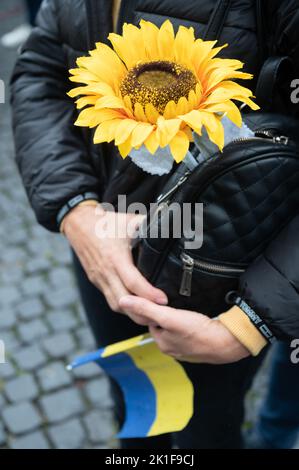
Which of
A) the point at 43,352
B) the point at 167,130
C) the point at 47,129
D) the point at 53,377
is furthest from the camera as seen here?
the point at 43,352

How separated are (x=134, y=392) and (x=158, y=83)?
3.40ft

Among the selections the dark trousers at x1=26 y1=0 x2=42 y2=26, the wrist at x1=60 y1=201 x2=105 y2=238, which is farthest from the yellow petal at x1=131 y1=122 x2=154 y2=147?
the dark trousers at x1=26 y1=0 x2=42 y2=26

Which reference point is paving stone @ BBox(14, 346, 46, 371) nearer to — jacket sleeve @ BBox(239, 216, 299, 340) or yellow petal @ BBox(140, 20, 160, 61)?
jacket sleeve @ BBox(239, 216, 299, 340)

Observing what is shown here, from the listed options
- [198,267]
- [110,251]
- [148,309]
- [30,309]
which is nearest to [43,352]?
[30,309]

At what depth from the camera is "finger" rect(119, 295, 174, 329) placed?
134 cm

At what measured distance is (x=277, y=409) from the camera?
2.24 m

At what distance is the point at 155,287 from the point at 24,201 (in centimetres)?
259

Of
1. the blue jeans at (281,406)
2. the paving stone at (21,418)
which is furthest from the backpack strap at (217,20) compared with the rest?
the paving stone at (21,418)

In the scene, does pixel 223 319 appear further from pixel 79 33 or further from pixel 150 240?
pixel 79 33

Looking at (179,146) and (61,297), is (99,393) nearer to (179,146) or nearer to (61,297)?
(61,297)

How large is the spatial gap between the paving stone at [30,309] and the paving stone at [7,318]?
4 cm

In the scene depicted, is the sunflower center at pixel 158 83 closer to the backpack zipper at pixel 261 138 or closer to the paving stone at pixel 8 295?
the backpack zipper at pixel 261 138

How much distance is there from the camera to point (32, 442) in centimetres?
242

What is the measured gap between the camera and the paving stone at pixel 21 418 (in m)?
2.47
